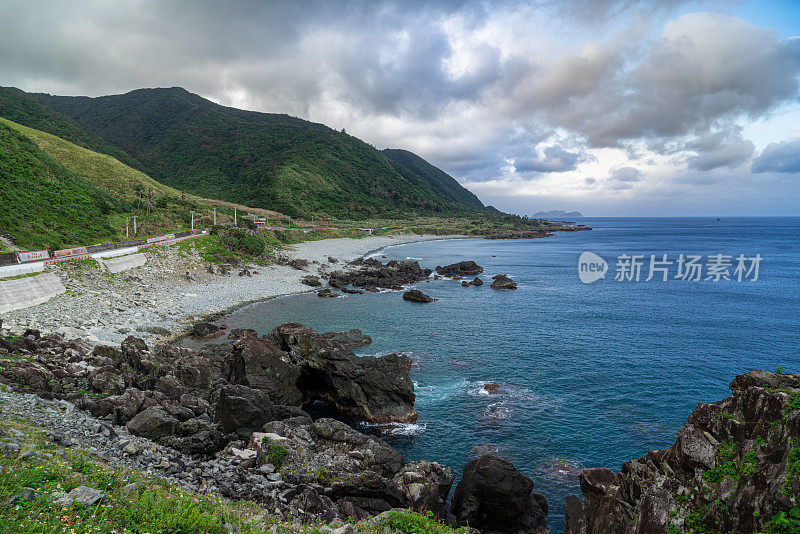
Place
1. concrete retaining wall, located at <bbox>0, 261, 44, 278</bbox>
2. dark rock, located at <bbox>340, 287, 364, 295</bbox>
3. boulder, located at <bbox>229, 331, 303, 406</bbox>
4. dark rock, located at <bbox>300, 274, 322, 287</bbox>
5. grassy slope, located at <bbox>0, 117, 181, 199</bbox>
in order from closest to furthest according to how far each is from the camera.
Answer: boulder, located at <bbox>229, 331, 303, 406</bbox> → concrete retaining wall, located at <bbox>0, 261, 44, 278</bbox> → dark rock, located at <bbox>340, 287, 364, 295</bbox> → dark rock, located at <bbox>300, 274, 322, 287</bbox> → grassy slope, located at <bbox>0, 117, 181, 199</bbox>

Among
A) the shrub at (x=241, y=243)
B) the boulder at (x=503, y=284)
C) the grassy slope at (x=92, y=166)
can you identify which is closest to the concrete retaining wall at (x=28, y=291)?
the shrub at (x=241, y=243)

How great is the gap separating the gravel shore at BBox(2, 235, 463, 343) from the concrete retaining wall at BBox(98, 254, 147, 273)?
0.80m

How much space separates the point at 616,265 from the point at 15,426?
11575cm

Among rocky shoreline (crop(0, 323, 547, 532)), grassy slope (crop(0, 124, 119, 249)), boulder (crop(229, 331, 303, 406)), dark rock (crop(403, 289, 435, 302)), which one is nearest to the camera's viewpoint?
rocky shoreline (crop(0, 323, 547, 532))

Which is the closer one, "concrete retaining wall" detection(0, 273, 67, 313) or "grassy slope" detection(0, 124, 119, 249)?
"concrete retaining wall" detection(0, 273, 67, 313)

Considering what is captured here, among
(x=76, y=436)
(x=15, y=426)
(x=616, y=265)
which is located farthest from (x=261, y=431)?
(x=616, y=265)

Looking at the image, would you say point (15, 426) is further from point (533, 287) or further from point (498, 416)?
point (533, 287)

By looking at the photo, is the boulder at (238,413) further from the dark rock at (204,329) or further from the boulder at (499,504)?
the dark rock at (204,329)

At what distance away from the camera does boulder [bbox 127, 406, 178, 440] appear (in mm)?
17562

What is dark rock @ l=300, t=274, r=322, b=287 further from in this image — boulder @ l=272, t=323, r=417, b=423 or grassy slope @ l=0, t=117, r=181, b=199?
grassy slope @ l=0, t=117, r=181, b=199

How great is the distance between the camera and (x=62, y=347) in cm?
2391

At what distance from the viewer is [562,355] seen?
36.7 metres

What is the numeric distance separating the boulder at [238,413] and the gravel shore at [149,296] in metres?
15.7

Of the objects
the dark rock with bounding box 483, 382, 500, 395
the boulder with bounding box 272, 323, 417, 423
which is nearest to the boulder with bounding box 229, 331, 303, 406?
the boulder with bounding box 272, 323, 417, 423
